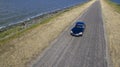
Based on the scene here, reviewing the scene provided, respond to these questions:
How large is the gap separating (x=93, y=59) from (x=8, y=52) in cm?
1055

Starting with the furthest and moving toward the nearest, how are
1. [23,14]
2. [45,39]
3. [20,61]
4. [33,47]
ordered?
[23,14] < [45,39] < [33,47] < [20,61]

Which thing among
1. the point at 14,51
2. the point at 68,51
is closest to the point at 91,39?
the point at 68,51

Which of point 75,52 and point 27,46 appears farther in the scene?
point 27,46

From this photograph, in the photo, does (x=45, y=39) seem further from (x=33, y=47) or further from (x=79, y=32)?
(x=79, y=32)

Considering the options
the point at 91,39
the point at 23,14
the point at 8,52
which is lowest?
the point at 23,14

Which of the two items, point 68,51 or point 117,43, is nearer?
point 68,51

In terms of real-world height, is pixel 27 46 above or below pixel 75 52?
above

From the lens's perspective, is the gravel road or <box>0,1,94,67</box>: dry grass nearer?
the gravel road

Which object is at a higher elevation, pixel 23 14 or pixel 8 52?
pixel 8 52

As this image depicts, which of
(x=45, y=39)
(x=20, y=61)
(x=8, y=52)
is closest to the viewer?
(x=20, y=61)

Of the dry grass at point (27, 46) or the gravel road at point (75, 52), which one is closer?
the gravel road at point (75, 52)

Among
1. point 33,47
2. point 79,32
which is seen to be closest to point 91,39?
point 79,32

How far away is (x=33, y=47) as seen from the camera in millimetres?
26516

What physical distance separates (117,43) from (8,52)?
53.9 feet
